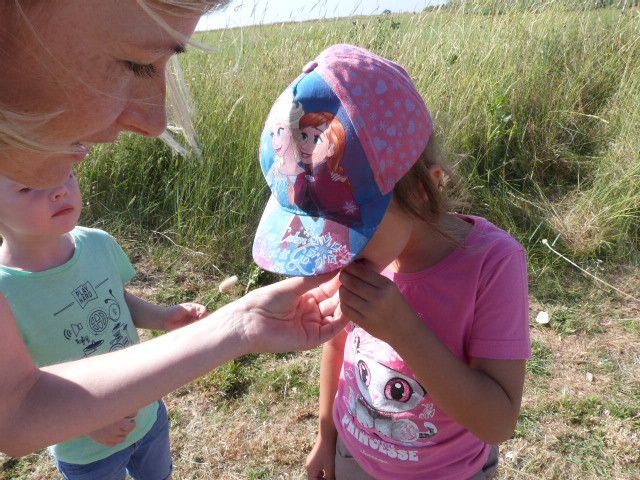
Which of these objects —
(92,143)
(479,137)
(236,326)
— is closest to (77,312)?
(236,326)

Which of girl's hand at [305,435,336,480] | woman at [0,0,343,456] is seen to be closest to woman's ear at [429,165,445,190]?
woman at [0,0,343,456]

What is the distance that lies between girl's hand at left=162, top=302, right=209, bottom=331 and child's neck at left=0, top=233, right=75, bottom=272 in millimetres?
395

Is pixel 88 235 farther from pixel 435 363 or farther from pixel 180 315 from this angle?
pixel 435 363

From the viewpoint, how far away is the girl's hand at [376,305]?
1.26 m

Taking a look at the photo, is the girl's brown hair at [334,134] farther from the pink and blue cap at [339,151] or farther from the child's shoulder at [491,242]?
the child's shoulder at [491,242]

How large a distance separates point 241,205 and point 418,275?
2612 mm

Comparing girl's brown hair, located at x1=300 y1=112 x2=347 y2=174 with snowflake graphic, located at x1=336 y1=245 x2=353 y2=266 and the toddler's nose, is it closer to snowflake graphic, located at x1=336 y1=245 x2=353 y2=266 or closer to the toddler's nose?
snowflake graphic, located at x1=336 y1=245 x2=353 y2=266

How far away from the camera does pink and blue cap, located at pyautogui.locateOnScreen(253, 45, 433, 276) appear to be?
119cm

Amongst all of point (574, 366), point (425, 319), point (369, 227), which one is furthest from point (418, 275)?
point (574, 366)

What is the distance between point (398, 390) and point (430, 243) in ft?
1.30

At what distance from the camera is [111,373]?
1310 mm

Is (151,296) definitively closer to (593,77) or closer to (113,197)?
(113,197)

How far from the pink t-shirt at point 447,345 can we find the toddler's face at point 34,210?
934 mm

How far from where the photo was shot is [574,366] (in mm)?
3082
